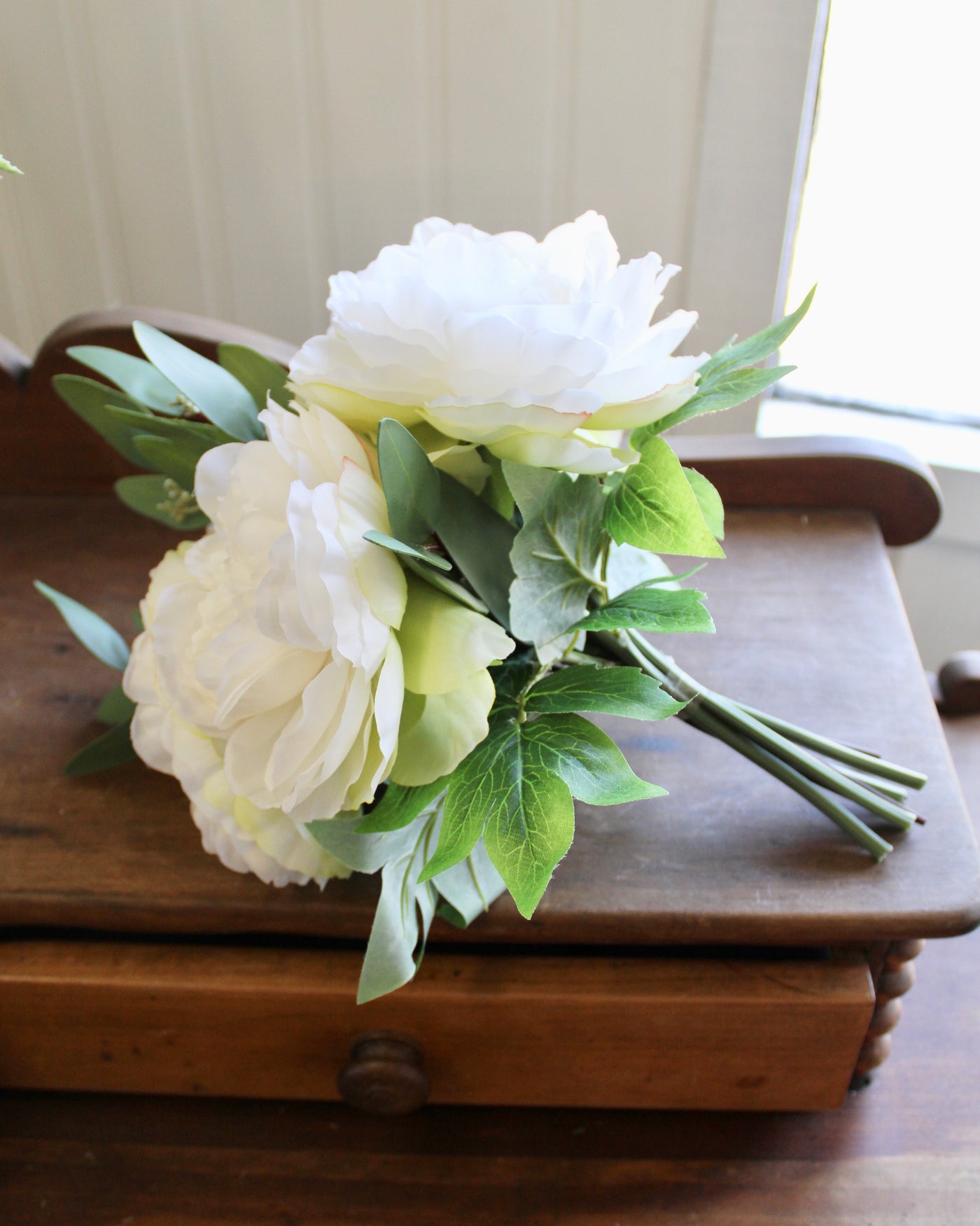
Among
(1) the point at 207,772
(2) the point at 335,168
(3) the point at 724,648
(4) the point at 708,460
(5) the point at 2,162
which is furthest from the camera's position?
(2) the point at 335,168

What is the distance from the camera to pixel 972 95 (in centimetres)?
83

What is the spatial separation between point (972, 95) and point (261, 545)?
76 cm

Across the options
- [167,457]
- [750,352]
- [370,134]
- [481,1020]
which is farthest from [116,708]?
[370,134]

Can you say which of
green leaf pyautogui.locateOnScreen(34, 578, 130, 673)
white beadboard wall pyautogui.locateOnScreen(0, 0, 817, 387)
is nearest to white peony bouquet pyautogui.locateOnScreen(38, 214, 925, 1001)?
green leaf pyautogui.locateOnScreen(34, 578, 130, 673)

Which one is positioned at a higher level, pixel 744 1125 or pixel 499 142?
pixel 499 142

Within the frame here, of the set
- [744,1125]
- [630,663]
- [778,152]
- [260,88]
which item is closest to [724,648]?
[630,663]

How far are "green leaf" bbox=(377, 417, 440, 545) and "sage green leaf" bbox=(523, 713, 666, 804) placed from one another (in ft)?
0.28

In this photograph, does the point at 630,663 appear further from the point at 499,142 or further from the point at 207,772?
the point at 499,142

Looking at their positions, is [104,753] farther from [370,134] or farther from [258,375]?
[370,134]

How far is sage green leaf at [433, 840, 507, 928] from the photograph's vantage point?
0.43 m

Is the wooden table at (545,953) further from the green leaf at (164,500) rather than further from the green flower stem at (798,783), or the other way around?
the green leaf at (164,500)

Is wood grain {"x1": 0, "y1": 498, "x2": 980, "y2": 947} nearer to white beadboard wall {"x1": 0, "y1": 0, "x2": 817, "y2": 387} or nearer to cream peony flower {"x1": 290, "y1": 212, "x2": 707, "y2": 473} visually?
cream peony flower {"x1": 290, "y1": 212, "x2": 707, "y2": 473}

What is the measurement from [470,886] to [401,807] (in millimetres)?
67

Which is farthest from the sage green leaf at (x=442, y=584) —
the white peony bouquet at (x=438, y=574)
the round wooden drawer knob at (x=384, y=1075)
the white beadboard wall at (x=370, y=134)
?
the white beadboard wall at (x=370, y=134)
